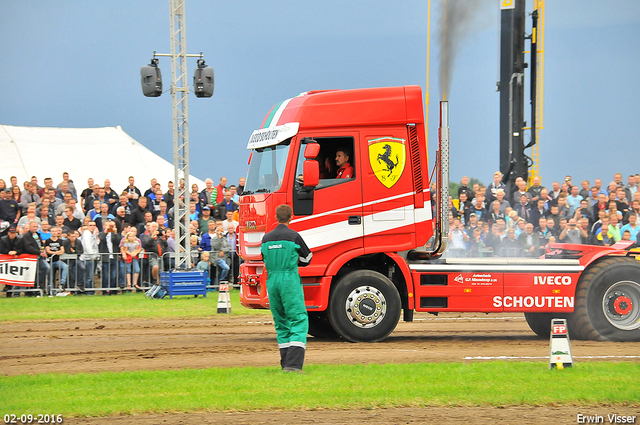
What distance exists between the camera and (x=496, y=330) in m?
15.0

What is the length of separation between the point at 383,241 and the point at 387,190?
767mm

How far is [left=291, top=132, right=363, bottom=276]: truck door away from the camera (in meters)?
12.4

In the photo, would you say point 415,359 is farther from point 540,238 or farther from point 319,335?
point 540,238

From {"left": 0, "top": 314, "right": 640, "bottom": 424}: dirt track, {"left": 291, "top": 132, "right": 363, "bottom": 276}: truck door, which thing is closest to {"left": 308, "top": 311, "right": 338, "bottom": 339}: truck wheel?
{"left": 0, "top": 314, "right": 640, "bottom": 424}: dirt track

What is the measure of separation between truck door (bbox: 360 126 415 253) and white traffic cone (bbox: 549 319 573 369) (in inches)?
131

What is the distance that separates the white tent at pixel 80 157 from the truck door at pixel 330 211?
2356 centimetres

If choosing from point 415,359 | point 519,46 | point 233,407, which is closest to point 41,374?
point 233,407

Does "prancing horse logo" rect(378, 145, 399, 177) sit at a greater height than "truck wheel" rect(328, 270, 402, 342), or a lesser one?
greater

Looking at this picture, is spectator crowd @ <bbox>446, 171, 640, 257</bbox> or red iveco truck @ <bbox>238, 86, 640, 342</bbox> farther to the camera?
spectator crowd @ <bbox>446, 171, 640, 257</bbox>

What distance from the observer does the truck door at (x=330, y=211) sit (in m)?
12.4

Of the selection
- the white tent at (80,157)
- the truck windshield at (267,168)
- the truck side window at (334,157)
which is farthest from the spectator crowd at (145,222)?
the white tent at (80,157)

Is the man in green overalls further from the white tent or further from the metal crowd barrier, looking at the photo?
the white tent

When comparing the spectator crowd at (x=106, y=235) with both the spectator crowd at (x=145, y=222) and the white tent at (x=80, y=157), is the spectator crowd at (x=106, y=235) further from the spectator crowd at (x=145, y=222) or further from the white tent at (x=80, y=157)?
the white tent at (x=80, y=157)

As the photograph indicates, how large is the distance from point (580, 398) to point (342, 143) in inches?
227
